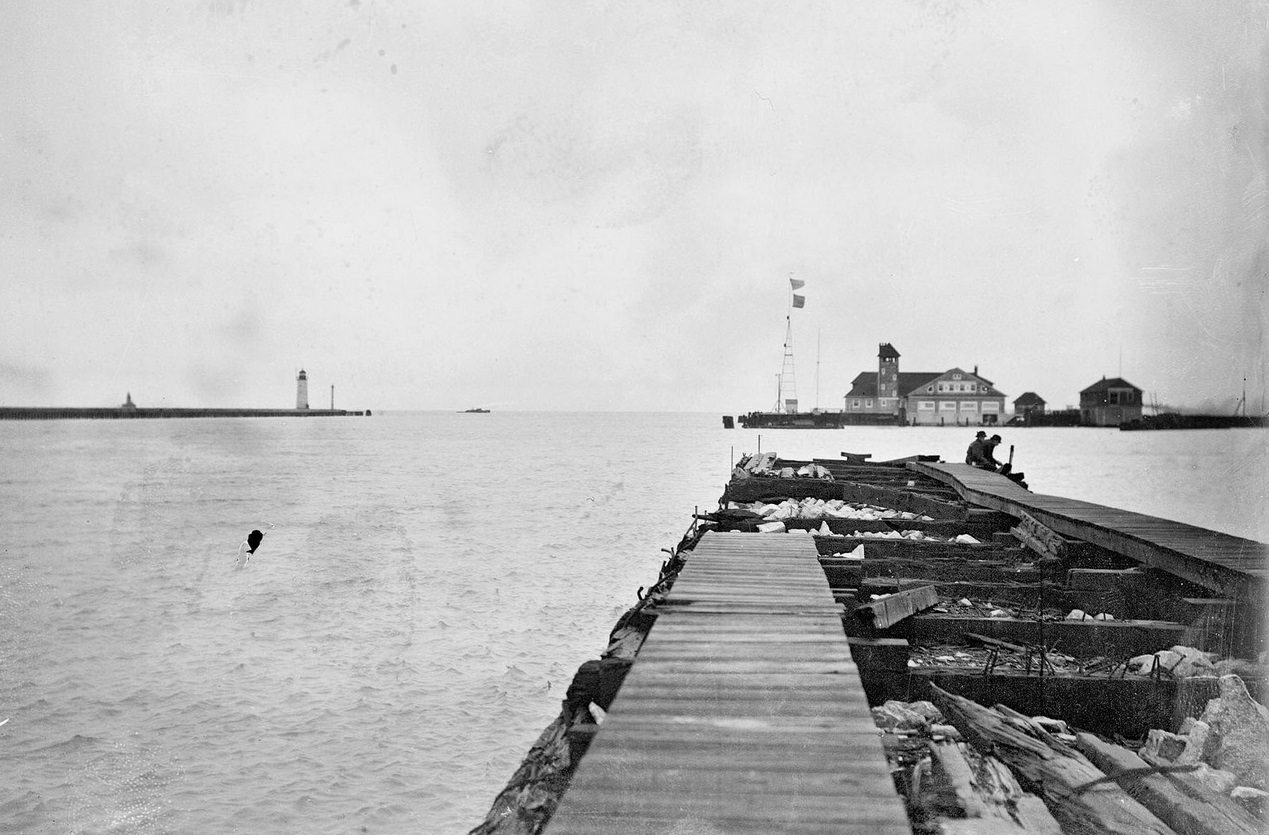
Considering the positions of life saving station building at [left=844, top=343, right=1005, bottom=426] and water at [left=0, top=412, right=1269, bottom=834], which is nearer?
water at [left=0, top=412, right=1269, bottom=834]

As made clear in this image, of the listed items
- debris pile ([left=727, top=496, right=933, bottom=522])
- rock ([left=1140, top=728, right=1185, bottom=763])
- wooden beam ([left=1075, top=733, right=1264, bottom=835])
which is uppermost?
debris pile ([left=727, top=496, right=933, bottom=522])

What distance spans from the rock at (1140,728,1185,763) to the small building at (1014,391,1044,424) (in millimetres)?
156045

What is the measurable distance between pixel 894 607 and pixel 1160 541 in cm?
433

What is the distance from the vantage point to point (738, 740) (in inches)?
143

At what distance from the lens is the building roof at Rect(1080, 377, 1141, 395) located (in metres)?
128

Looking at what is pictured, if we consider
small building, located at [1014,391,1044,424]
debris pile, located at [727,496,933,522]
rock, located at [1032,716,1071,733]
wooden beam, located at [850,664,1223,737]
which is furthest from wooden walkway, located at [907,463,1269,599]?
small building, located at [1014,391,1044,424]

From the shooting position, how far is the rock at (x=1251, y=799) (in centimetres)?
401

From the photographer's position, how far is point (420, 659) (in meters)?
12.6

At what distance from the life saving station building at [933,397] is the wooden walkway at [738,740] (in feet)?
462

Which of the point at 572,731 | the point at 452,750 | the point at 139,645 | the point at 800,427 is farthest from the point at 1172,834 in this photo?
the point at 800,427

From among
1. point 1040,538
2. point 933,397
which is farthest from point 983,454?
point 933,397

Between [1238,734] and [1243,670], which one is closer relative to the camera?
[1238,734]

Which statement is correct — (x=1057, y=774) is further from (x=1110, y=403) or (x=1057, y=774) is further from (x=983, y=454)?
(x=1110, y=403)

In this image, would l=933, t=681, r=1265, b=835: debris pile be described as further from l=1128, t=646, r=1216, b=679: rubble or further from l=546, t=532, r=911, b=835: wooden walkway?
l=546, t=532, r=911, b=835: wooden walkway
